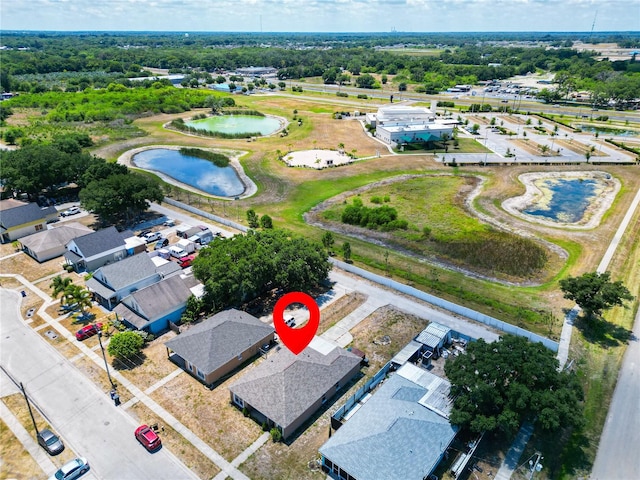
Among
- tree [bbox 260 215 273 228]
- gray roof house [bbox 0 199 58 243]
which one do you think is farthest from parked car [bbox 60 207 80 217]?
tree [bbox 260 215 273 228]

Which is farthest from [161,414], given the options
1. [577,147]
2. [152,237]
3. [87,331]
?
[577,147]

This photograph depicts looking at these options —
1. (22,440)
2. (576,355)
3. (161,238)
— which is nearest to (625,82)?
(576,355)

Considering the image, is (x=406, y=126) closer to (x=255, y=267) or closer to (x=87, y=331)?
(x=255, y=267)

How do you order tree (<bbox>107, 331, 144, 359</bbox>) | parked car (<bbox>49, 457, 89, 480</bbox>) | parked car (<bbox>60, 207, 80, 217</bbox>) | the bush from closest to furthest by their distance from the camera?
parked car (<bbox>49, 457, 89, 480</bbox>) → the bush → tree (<bbox>107, 331, 144, 359</bbox>) → parked car (<bbox>60, 207, 80, 217</bbox>)

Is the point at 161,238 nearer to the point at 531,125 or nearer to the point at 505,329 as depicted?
the point at 505,329

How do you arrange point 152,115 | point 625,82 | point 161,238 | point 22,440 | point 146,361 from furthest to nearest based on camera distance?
1. point 625,82
2. point 152,115
3. point 161,238
4. point 146,361
5. point 22,440

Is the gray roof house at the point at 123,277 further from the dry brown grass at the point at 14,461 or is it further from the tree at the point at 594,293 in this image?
the tree at the point at 594,293

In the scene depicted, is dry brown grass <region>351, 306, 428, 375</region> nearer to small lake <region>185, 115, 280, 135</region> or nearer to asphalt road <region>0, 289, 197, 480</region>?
asphalt road <region>0, 289, 197, 480</region>
